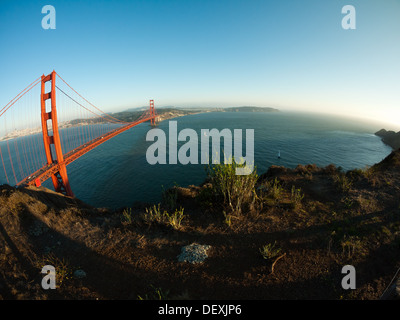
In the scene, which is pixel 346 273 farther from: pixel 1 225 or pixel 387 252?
pixel 1 225

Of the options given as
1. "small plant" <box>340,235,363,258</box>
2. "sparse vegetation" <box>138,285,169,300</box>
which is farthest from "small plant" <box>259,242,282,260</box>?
"sparse vegetation" <box>138,285,169,300</box>

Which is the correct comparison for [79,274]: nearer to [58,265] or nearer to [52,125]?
[58,265]

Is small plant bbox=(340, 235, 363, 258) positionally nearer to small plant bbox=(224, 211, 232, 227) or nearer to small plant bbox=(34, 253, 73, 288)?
small plant bbox=(224, 211, 232, 227)

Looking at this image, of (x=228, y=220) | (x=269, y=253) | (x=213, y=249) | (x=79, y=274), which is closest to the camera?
(x=79, y=274)

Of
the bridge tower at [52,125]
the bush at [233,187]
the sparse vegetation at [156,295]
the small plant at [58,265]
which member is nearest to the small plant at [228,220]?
the bush at [233,187]

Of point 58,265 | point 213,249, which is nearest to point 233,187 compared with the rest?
point 213,249
